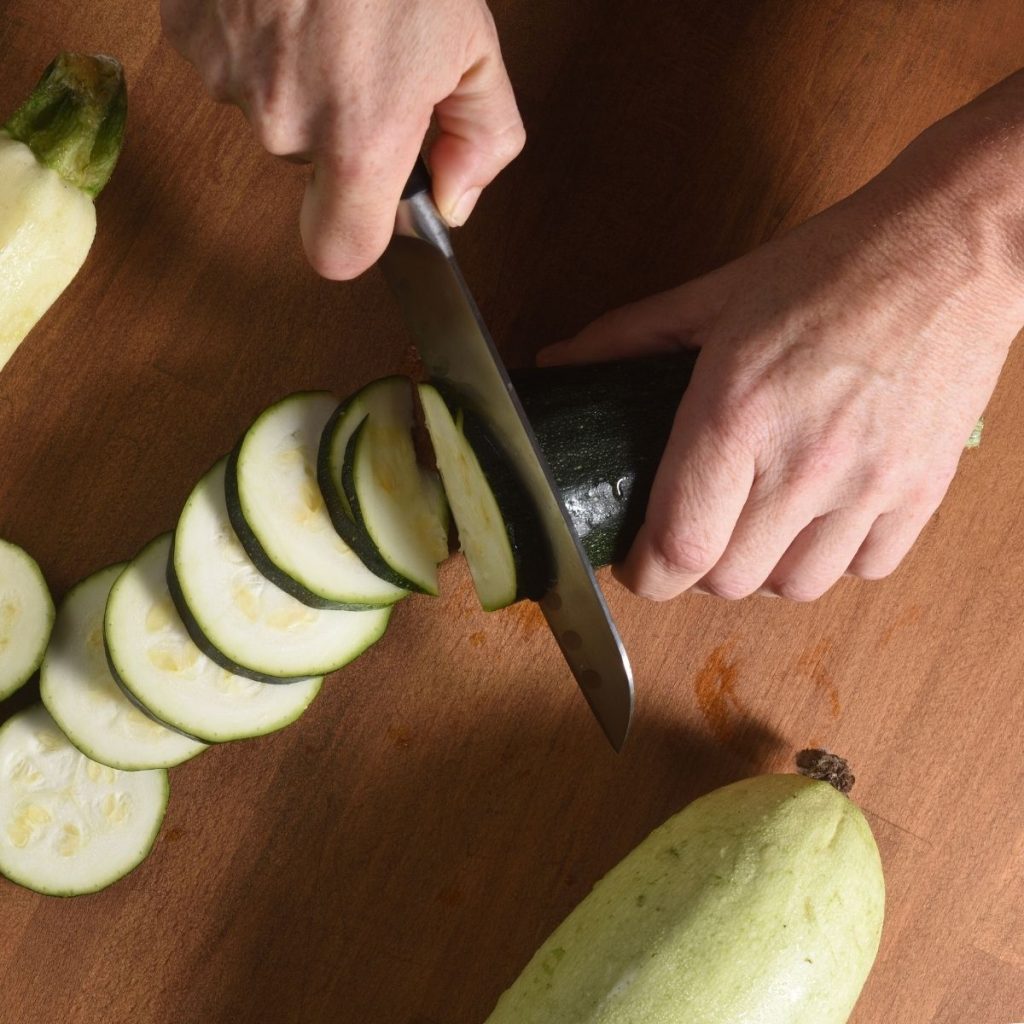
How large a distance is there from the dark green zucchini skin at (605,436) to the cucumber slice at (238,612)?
56 centimetres

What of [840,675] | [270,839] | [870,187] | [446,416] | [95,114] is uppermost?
[95,114]

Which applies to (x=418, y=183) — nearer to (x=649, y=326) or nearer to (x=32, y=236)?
(x=649, y=326)

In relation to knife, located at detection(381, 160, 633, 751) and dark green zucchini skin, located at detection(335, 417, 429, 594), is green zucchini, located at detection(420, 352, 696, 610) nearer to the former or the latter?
knife, located at detection(381, 160, 633, 751)

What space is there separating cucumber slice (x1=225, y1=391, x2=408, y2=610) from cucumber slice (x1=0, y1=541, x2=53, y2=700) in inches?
20.5

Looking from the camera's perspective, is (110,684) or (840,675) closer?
(110,684)

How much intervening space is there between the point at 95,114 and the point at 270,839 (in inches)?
65.5

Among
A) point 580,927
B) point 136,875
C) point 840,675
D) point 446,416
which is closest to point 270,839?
point 136,875

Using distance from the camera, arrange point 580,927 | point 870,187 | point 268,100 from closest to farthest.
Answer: point 268,100, point 870,187, point 580,927

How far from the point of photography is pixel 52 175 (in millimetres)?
2133

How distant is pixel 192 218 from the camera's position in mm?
2371

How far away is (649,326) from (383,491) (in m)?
0.68

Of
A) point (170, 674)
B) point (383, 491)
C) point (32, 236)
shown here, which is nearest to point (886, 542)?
point (383, 491)

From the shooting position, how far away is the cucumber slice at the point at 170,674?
2.21 metres

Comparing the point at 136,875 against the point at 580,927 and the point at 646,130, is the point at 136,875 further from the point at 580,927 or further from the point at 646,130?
the point at 646,130
